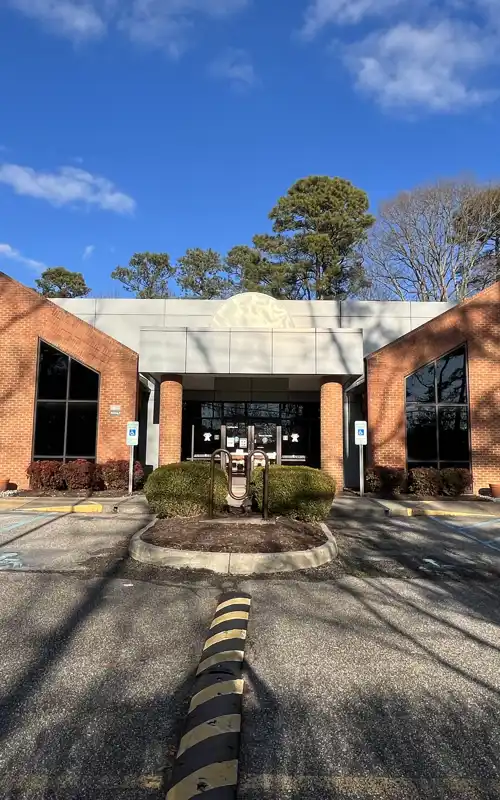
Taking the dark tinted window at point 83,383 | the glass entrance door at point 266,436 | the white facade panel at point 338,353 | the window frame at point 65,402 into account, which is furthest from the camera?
the glass entrance door at point 266,436

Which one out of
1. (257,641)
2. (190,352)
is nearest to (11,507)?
(190,352)

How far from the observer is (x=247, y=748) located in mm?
2838

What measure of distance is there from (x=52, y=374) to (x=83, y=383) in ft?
3.48

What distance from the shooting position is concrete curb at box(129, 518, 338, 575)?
6.49 metres

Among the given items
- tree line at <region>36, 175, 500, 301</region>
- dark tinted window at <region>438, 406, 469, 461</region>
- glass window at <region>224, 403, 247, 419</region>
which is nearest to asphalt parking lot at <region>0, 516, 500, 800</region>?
dark tinted window at <region>438, 406, 469, 461</region>

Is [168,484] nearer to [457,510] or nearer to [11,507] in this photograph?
[11,507]

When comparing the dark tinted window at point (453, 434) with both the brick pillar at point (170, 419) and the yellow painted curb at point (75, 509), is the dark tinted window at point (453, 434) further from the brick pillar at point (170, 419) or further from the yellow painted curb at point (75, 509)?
the yellow painted curb at point (75, 509)

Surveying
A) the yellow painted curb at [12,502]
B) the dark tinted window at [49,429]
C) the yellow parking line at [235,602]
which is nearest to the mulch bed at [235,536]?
the yellow parking line at [235,602]

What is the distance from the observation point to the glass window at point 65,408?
15.6 m

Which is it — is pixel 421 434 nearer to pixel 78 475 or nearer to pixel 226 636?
pixel 78 475

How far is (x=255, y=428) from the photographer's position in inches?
751

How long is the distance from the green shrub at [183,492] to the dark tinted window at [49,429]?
24.8ft

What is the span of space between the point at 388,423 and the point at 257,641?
12037 mm

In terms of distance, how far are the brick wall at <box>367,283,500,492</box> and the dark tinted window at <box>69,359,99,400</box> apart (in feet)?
27.4
